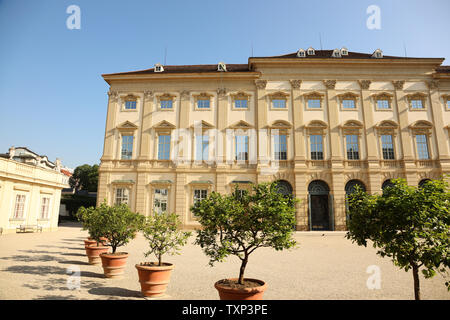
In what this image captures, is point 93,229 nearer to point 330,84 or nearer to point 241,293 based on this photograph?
point 241,293

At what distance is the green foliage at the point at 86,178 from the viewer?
55.1m

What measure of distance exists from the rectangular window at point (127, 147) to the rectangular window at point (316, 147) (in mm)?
17521

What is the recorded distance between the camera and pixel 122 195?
2464cm

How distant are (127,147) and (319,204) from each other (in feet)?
63.1

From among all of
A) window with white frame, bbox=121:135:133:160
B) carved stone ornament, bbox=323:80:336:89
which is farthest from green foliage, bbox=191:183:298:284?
carved stone ornament, bbox=323:80:336:89

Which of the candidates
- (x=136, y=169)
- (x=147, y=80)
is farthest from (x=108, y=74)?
(x=136, y=169)

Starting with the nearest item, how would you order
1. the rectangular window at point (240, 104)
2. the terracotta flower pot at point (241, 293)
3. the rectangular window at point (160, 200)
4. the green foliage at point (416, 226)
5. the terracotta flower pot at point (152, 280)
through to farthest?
the green foliage at point (416, 226) → the terracotta flower pot at point (241, 293) → the terracotta flower pot at point (152, 280) → the rectangular window at point (160, 200) → the rectangular window at point (240, 104)

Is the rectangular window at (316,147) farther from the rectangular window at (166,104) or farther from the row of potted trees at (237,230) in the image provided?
the row of potted trees at (237,230)

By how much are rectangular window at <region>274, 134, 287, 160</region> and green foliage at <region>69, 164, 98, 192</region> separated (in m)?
43.9

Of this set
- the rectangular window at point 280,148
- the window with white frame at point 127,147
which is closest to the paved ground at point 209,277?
the rectangular window at point 280,148

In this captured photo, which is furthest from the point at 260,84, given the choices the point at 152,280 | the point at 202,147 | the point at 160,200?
the point at 152,280

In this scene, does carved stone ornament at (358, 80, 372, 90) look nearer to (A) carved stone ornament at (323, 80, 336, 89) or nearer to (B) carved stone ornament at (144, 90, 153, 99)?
(A) carved stone ornament at (323, 80, 336, 89)

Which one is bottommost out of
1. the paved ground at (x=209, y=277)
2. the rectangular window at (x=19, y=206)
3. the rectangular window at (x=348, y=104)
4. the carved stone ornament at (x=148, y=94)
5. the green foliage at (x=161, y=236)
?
the paved ground at (x=209, y=277)

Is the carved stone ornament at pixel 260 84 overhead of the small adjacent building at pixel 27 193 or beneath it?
overhead
